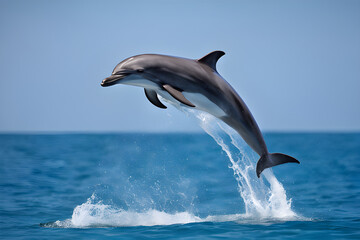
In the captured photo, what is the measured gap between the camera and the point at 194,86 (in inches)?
303

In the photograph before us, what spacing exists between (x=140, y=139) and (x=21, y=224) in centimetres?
7338

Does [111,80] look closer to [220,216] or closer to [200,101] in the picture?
[200,101]

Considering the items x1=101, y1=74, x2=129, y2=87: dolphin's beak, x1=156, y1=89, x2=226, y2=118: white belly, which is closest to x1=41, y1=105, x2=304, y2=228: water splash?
x1=156, y1=89, x2=226, y2=118: white belly

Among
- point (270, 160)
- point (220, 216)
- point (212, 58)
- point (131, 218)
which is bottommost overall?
point (131, 218)

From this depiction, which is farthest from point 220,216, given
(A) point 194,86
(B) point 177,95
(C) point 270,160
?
(B) point 177,95

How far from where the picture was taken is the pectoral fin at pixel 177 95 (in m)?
6.96

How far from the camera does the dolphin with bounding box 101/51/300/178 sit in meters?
7.33

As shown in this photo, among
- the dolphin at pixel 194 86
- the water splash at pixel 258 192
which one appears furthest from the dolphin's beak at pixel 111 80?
the water splash at pixel 258 192

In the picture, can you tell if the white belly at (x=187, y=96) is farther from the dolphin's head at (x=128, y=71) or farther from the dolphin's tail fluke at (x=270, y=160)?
the dolphin's tail fluke at (x=270, y=160)

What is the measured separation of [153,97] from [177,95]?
1.09 m

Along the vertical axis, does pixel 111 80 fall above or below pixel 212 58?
below

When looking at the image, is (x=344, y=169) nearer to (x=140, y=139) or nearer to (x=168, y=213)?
(x=168, y=213)

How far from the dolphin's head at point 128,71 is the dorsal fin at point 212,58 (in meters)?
1.11

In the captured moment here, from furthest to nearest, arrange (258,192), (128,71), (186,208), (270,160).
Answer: (186,208)
(258,192)
(270,160)
(128,71)
